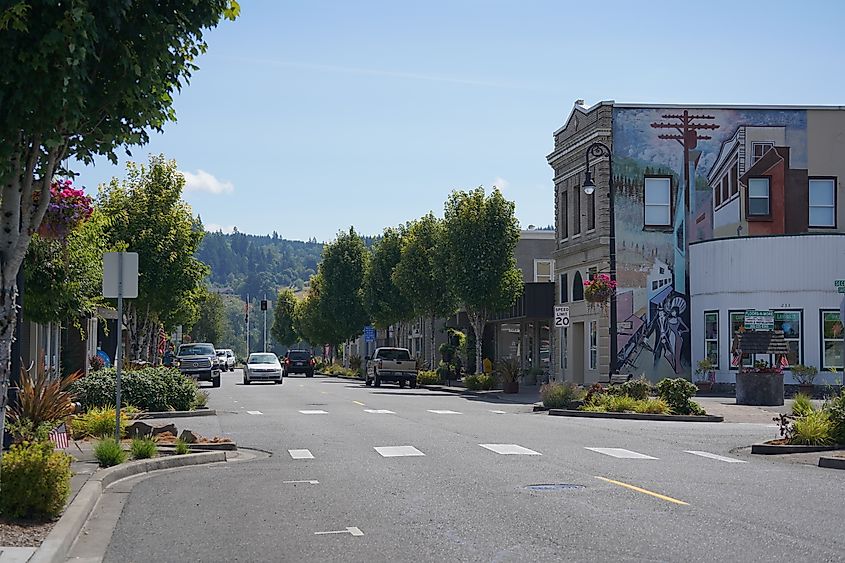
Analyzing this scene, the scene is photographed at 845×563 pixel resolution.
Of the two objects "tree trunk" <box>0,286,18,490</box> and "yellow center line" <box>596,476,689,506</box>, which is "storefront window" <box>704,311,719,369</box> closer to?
"yellow center line" <box>596,476,689,506</box>

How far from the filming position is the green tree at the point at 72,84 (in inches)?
352

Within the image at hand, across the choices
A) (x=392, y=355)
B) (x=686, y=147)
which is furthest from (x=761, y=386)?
(x=392, y=355)

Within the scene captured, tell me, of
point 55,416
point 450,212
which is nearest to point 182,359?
point 450,212

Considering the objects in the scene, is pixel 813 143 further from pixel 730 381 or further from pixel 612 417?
pixel 612 417

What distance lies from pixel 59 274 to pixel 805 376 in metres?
25.7

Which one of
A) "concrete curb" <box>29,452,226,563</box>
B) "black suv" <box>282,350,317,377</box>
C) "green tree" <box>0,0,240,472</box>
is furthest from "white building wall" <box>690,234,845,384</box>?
"black suv" <box>282,350,317,377</box>

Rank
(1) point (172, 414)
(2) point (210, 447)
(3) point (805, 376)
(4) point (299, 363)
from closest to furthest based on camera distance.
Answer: (2) point (210, 447)
(1) point (172, 414)
(3) point (805, 376)
(4) point (299, 363)

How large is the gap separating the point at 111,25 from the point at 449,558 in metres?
5.42

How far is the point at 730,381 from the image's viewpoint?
40.8 m

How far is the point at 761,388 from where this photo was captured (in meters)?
31.7

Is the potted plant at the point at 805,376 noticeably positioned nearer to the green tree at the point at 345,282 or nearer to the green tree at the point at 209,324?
the green tree at the point at 345,282

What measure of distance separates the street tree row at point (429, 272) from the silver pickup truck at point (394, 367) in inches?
123

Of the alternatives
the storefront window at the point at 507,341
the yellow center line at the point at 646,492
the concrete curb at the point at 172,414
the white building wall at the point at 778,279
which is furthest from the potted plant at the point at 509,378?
the yellow center line at the point at 646,492

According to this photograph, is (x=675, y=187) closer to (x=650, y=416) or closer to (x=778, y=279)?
(x=778, y=279)
